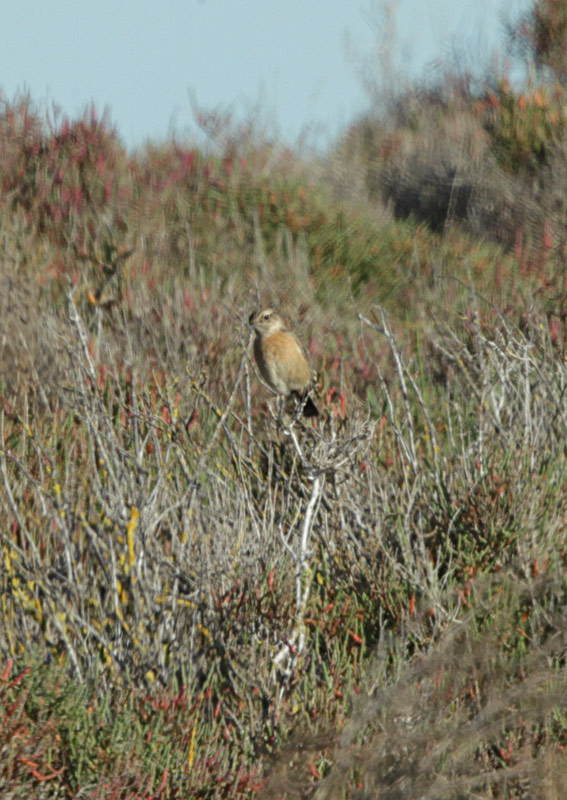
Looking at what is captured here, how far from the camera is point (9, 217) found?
7980mm

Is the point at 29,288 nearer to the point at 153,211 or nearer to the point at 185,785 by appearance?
the point at 153,211

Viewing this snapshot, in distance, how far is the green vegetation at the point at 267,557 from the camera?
10.3ft

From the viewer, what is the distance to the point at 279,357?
18.6ft

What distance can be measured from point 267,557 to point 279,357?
6.55ft

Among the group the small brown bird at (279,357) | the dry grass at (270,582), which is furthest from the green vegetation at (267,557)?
the small brown bird at (279,357)

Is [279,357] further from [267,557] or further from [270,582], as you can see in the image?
[270,582]

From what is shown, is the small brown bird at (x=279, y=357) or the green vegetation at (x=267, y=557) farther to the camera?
the small brown bird at (x=279, y=357)

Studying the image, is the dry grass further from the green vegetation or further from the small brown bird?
the small brown bird

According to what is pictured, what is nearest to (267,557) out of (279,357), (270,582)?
(270,582)

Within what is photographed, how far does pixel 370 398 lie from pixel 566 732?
2.42m

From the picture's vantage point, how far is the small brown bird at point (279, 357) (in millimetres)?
5668

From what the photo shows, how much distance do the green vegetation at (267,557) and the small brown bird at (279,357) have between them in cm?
24

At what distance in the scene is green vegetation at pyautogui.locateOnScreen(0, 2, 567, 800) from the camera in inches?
123

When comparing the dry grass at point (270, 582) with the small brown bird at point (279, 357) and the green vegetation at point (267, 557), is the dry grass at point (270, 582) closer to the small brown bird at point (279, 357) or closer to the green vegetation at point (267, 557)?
the green vegetation at point (267, 557)
